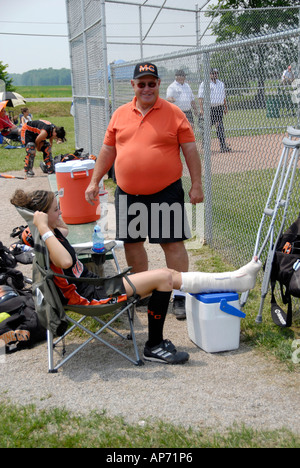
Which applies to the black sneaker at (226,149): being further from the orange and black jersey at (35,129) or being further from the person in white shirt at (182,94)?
the orange and black jersey at (35,129)

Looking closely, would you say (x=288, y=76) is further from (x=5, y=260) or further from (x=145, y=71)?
(x=5, y=260)

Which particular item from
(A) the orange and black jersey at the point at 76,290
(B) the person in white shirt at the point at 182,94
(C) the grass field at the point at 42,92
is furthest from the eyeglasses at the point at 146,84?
(C) the grass field at the point at 42,92

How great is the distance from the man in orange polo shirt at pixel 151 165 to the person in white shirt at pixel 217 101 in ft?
4.41

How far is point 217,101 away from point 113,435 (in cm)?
375

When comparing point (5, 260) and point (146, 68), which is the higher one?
point (146, 68)

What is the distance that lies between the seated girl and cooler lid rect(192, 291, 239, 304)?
0.04 meters

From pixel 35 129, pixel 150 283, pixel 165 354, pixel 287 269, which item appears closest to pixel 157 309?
pixel 150 283

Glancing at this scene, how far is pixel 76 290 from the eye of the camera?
3391 millimetres

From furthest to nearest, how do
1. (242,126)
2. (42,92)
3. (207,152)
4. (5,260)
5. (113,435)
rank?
(42,92) < (207,152) < (242,126) < (5,260) < (113,435)

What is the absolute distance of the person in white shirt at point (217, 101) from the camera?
17.0 feet

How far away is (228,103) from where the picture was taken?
16.6ft
